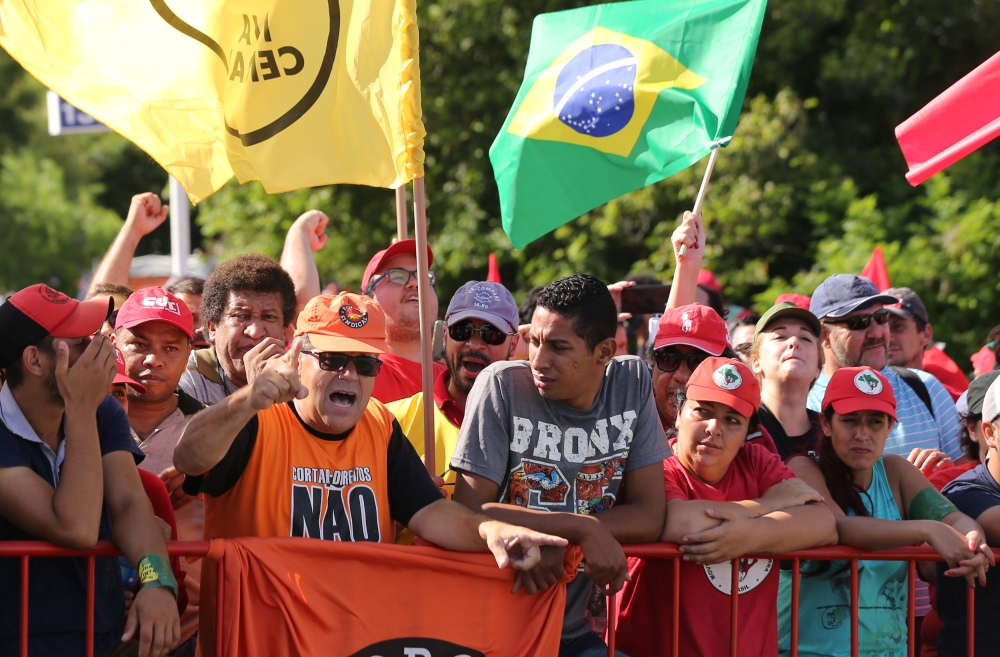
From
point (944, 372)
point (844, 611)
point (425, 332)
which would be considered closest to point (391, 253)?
point (425, 332)

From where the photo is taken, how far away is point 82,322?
373 cm

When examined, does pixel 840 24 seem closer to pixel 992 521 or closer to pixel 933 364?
pixel 933 364

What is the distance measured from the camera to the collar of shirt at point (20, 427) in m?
3.63

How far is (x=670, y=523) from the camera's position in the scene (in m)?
4.07

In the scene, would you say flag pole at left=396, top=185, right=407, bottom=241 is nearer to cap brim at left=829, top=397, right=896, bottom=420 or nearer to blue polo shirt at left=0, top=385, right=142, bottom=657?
blue polo shirt at left=0, top=385, right=142, bottom=657

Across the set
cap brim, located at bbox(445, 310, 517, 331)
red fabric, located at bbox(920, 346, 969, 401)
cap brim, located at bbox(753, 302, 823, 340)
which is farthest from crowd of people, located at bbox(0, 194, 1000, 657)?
red fabric, located at bbox(920, 346, 969, 401)

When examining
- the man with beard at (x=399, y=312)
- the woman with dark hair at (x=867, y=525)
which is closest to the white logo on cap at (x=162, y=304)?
the man with beard at (x=399, y=312)

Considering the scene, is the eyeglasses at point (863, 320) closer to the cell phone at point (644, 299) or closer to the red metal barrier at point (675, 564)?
the cell phone at point (644, 299)

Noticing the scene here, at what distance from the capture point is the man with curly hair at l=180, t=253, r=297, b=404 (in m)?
5.11

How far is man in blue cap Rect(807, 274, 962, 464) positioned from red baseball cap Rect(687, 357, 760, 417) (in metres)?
1.49

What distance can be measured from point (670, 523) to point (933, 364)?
15.1ft

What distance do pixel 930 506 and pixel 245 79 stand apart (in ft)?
10.6

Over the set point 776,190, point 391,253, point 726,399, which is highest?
point 776,190

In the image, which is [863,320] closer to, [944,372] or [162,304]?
[944,372]
